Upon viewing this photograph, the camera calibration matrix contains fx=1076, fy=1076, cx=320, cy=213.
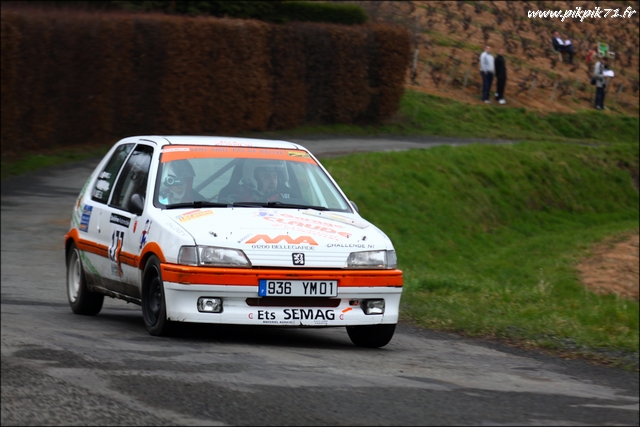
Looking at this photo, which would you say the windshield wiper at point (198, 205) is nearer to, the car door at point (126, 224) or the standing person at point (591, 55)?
the car door at point (126, 224)

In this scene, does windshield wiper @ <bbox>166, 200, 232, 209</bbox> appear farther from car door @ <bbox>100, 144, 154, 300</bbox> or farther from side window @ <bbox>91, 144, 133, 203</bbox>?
side window @ <bbox>91, 144, 133, 203</bbox>

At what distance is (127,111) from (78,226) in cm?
1889

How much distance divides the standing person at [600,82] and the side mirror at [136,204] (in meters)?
38.8

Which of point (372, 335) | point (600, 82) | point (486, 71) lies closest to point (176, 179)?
point (372, 335)

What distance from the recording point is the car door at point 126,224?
8812 millimetres

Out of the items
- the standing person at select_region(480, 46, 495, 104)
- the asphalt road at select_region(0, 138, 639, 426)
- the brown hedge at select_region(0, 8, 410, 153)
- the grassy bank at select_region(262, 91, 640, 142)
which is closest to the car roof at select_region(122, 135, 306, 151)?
the asphalt road at select_region(0, 138, 639, 426)

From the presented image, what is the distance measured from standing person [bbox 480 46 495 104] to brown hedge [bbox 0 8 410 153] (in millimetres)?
5664

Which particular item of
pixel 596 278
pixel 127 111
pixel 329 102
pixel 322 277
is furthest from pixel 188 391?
pixel 329 102

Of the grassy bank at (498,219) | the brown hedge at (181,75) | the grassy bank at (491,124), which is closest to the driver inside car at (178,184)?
the grassy bank at (498,219)

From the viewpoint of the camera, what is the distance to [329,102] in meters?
36.6

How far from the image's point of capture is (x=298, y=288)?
793cm

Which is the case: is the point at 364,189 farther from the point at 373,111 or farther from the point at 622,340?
the point at 622,340

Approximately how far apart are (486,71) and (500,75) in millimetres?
739

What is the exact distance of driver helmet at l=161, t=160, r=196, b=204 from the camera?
348 inches
